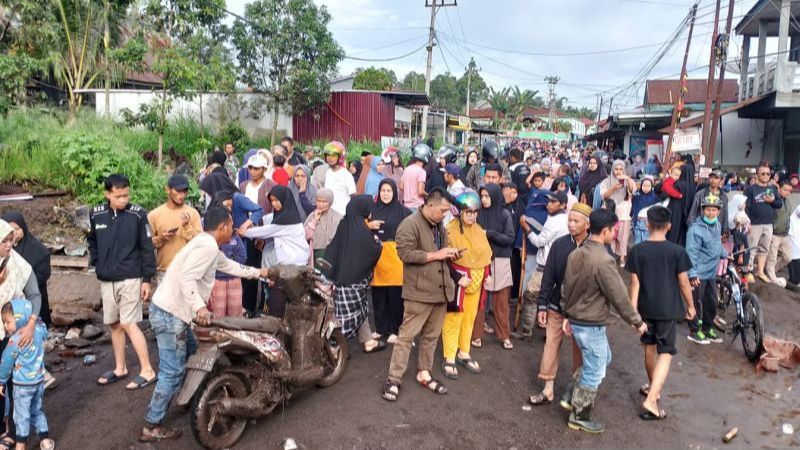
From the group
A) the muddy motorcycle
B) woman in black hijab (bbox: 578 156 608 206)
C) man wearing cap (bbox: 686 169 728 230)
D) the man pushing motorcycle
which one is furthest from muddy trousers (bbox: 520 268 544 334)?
woman in black hijab (bbox: 578 156 608 206)

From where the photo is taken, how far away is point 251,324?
4.14 metres

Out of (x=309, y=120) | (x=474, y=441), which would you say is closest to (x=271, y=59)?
(x=309, y=120)

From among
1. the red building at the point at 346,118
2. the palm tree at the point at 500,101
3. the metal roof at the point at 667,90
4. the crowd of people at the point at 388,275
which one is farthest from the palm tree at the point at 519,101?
the crowd of people at the point at 388,275

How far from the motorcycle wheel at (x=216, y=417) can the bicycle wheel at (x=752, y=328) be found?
16.7 ft

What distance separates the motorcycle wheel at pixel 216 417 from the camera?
143 inches

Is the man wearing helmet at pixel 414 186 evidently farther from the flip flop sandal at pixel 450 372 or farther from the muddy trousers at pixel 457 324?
the flip flop sandal at pixel 450 372

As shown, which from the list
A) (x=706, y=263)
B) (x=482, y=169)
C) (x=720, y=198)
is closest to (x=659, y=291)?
(x=706, y=263)

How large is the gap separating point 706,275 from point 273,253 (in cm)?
490

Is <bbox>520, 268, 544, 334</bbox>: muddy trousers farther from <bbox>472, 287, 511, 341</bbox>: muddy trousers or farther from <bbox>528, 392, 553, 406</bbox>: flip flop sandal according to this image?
<bbox>528, 392, 553, 406</bbox>: flip flop sandal

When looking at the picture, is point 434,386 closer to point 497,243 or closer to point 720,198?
point 497,243

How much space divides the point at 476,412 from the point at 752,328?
11.2 ft

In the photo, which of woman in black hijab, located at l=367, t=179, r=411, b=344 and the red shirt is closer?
woman in black hijab, located at l=367, t=179, r=411, b=344

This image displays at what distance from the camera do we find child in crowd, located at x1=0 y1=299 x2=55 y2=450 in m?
3.50

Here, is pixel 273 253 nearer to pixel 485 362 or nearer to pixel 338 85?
pixel 485 362
